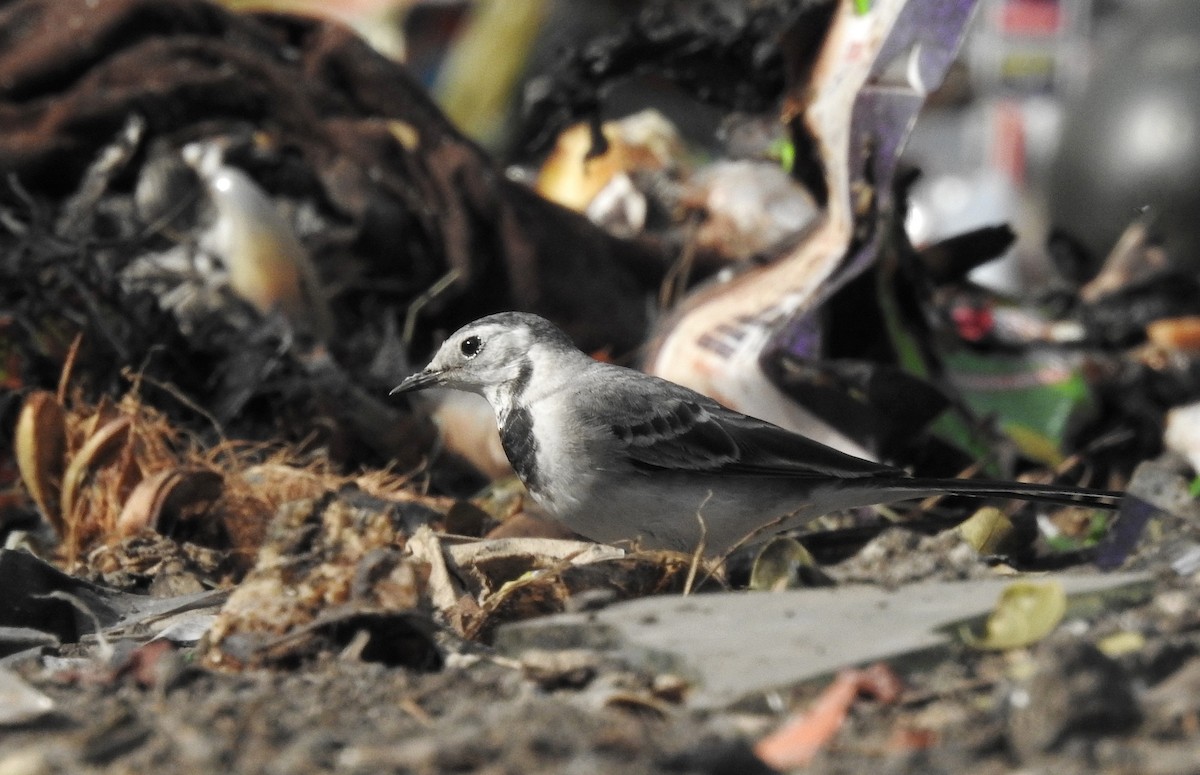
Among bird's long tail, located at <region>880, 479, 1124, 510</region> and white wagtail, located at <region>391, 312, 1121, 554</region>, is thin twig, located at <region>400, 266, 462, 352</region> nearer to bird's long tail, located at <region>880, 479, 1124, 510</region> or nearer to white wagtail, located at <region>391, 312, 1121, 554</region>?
white wagtail, located at <region>391, 312, 1121, 554</region>

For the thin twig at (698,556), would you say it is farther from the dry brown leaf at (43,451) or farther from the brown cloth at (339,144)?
the brown cloth at (339,144)

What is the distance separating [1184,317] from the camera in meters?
6.59

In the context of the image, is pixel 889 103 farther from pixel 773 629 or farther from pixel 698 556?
pixel 773 629

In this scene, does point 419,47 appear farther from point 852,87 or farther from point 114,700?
point 114,700

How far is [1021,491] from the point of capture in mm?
3324

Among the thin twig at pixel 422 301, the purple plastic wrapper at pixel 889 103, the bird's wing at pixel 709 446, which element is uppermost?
the purple plastic wrapper at pixel 889 103

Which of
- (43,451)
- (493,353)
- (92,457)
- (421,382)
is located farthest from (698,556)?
(43,451)

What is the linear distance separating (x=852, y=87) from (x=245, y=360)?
2.16 m

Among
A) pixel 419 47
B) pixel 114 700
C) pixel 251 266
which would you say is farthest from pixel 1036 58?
pixel 114 700

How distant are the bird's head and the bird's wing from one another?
0.37 m

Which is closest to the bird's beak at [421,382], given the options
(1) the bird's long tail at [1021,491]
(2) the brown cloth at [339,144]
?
(1) the bird's long tail at [1021,491]

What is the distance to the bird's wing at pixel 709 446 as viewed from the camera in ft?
11.1

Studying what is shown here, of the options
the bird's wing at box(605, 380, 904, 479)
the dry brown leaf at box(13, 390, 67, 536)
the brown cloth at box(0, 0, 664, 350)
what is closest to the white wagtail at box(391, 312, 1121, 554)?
the bird's wing at box(605, 380, 904, 479)

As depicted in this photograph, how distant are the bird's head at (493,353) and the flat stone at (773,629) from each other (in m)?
1.20
